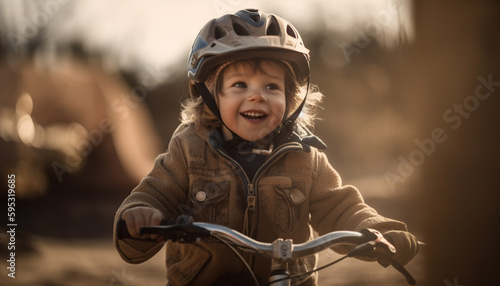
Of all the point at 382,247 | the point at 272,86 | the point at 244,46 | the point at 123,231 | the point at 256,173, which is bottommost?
the point at 382,247

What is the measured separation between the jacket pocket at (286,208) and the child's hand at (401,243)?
1.87ft

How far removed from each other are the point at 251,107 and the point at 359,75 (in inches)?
358

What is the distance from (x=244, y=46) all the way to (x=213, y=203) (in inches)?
31.4

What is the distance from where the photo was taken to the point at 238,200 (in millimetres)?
3342

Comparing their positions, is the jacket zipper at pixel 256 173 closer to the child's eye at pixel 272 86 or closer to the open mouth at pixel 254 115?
the open mouth at pixel 254 115

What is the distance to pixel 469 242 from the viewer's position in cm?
498

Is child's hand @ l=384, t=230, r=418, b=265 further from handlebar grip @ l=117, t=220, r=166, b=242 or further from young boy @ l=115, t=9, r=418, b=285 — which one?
handlebar grip @ l=117, t=220, r=166, b=242

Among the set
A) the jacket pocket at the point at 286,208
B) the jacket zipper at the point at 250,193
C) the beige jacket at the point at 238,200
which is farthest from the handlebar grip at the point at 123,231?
the jacket pocket at the point at 286,208

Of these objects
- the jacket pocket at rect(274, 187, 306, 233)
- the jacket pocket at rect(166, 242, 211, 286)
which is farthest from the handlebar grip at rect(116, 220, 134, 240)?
the jacket pocket at rect(274, 187, 306, 233)

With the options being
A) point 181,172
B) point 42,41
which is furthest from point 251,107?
point 42,41

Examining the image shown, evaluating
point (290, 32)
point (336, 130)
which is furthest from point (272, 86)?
point (336, 130)

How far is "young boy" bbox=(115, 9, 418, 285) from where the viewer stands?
10.8 feet

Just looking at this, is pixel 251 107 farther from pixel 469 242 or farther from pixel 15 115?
pixel 15 115

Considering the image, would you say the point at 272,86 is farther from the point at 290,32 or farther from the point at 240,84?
the point at 290,32
